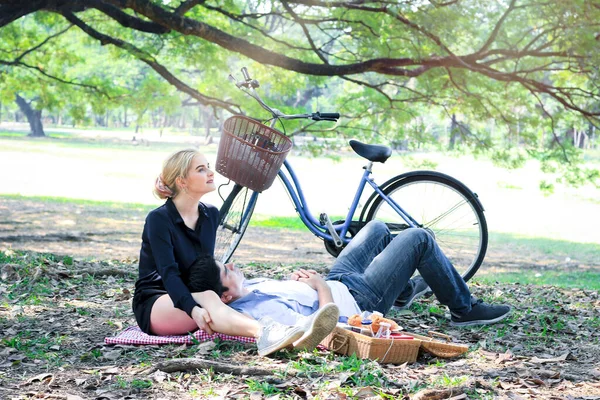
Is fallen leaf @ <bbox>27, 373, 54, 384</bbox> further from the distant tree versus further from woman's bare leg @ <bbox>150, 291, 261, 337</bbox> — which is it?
the distant tree

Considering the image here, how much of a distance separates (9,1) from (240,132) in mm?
4553

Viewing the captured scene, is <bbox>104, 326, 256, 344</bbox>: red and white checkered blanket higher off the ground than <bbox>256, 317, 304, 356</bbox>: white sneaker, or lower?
lower

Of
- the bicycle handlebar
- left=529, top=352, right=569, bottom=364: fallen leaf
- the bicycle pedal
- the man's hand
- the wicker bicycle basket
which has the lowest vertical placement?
left=529, top=352, right=569, bottom=364: fallen leaf

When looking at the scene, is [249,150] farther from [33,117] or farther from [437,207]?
[33,117]

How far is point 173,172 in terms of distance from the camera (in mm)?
4199

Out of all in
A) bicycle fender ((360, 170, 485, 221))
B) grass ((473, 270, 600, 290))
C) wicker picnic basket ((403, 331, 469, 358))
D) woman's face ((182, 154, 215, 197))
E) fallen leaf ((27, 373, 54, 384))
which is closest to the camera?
fallen leaf ((27, 373, 54, 384))

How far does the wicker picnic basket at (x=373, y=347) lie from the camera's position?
147 inches

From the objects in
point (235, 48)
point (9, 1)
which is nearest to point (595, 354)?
point (235, 48)

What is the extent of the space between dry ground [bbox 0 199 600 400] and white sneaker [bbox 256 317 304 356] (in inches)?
2.5

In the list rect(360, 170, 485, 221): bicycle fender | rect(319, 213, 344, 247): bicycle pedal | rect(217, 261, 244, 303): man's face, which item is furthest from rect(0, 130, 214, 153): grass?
rect(217, 261, 244, 303): man's face

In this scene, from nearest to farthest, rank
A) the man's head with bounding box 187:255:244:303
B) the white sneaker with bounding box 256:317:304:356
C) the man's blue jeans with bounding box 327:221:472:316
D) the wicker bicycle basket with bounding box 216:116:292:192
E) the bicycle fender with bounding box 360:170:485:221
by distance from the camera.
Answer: the white sneaker with bounding box 256:317:304:356 → the man's head with bounding box 187:255:244:303 → the man's blue jeans with bounding box 327:221:472:316 → the wicker bicycle basket with bounding box 216:116:292:192 → the bicycle fender with bounding box 360:170:485:221

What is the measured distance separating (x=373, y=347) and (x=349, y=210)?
7.28 ft

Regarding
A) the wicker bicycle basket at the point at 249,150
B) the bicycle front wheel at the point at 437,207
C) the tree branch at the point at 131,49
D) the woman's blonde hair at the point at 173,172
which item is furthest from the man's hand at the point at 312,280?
the tree branch at the point at 131,49

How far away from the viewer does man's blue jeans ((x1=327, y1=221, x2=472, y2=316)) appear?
4.46 m
